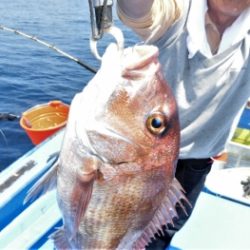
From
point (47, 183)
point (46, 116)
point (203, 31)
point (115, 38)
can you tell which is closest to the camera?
point (115, 38)

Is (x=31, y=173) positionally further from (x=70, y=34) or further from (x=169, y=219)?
(x=70, y=34)

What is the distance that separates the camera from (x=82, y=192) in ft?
4.24

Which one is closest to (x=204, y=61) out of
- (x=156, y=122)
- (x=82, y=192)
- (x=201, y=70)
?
(x=201, y=70)

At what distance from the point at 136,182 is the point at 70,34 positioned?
39.8 ft

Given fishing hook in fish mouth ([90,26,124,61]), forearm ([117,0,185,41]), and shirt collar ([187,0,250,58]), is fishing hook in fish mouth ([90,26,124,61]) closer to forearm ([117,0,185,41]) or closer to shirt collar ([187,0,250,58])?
forearm ([117,0,185,41])

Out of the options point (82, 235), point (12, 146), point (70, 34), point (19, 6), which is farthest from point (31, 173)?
point (19, 6)

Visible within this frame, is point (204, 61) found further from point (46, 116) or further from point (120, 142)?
point (46, 116)

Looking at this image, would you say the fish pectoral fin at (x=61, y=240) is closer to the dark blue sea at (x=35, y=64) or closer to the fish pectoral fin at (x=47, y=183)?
the fish pectoral fin at (x=47, y=183)

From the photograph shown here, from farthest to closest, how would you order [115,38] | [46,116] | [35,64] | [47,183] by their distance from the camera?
[35,64]
[46,116]
[47,183]
[115,38]

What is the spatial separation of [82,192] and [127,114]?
0.26m

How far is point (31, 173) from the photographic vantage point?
2850 millimetres

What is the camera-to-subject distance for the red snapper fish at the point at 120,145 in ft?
3.99

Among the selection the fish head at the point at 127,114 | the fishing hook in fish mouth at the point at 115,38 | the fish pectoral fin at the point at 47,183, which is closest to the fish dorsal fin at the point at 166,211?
the fish head at the point at 127,114

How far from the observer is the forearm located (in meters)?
1.43
